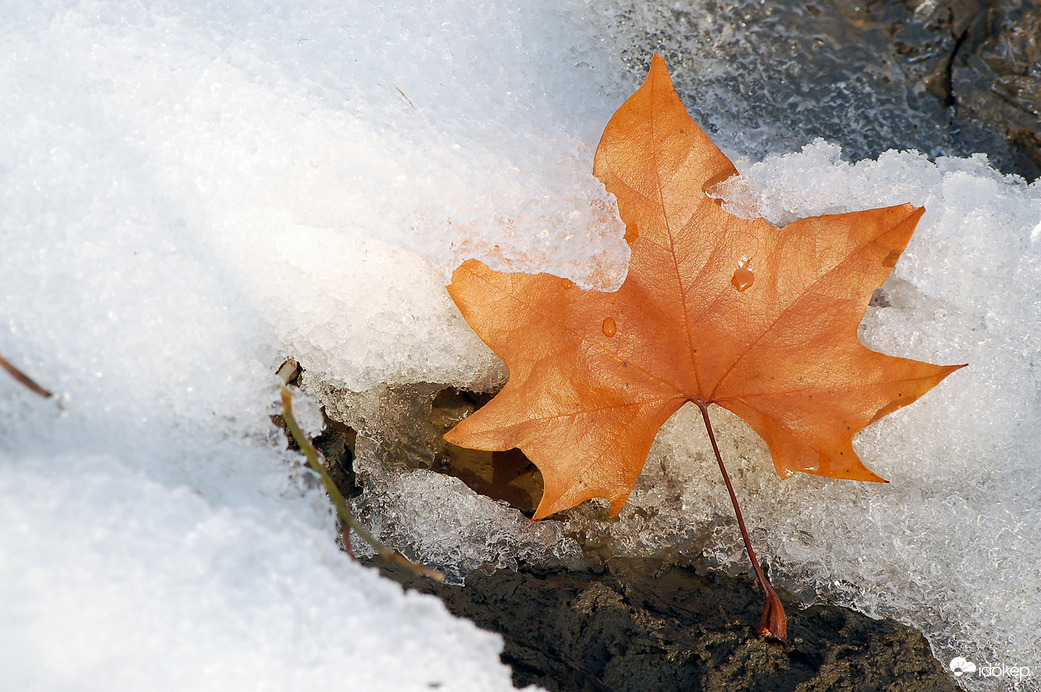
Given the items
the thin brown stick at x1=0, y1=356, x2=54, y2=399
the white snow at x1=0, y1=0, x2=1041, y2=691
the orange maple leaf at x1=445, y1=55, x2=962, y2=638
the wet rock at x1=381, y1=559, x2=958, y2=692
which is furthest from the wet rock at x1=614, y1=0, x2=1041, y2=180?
the thin brown stick at x1=0, y1=356, x2=54, y2=399

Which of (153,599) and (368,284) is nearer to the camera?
(153,599)

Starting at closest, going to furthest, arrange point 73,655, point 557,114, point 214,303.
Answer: point 73,655, point 214,303, point 557,114

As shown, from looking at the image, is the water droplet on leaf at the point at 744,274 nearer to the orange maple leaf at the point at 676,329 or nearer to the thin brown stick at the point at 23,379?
the orange maple leaf at the point at 676,329

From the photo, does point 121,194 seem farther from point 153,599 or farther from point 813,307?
point 813,307

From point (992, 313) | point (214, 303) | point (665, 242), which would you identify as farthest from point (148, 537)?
point (992, 313)

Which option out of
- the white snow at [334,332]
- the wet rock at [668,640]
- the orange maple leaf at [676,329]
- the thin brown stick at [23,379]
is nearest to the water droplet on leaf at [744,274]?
the orange maple leaf at [676,329]

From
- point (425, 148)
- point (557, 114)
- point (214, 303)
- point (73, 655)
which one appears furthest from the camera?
point (557, 114)

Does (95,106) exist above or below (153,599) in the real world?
above

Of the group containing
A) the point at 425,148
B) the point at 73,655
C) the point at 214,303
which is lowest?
the point at 73,655
